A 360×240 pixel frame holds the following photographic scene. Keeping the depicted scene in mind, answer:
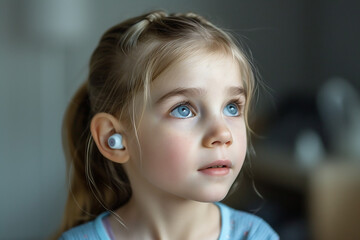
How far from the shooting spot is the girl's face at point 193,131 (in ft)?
2.87

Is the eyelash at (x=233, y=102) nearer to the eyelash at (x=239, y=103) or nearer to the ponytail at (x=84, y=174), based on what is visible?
the eyelash at (x=239, y=103)

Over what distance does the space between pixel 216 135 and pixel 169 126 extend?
8 cm

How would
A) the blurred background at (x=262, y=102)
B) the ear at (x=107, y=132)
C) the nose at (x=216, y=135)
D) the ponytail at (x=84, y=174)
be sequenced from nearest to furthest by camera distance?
the nose at (x=216, y=135)
the ear at (x=107, y=132)
the ponytail at (x=84, y=174)
the blurred background at (x=262, y=102)

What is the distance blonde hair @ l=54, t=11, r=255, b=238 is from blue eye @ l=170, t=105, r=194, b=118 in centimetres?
6

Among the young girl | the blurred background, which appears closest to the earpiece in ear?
the young girl

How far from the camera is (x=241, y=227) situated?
1.05 metres

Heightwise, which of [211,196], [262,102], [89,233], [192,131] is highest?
[192,131]

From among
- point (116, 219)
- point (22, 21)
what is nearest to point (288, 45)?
point (22, 21)

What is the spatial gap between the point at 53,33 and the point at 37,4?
190 mm

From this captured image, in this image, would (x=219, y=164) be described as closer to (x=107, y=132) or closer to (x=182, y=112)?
(x=182, y=112)

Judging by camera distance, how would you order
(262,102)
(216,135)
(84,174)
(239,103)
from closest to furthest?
(216,135) → (239,103) → (84,174) → (262,102)

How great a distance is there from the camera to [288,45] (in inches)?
147

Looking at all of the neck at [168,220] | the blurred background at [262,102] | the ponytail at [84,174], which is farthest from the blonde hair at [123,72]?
the blurred background at [262,102]

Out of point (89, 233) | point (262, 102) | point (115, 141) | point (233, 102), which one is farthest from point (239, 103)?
point (262, 102)
